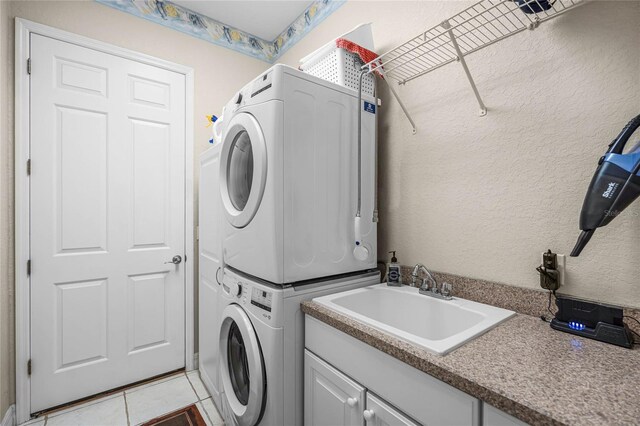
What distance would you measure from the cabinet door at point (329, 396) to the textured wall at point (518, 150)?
28.6 inches

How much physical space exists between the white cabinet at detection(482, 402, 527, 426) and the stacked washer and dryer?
0.74 meters

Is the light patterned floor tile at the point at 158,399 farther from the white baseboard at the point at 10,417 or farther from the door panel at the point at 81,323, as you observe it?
the white baseboard at the point at 10,417

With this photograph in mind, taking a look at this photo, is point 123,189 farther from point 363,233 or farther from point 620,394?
point 620,394

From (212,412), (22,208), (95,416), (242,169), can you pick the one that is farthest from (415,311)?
(22,208)

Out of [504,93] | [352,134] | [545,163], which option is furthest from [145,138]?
[545,163]

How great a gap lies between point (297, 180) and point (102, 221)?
1.61 meters

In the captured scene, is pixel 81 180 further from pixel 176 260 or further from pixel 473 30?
pixel 473 30

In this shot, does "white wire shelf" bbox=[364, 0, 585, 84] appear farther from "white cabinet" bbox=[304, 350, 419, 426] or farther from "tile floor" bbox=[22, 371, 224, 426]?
"tile floor" bbox=[22, 371, 224, 426]

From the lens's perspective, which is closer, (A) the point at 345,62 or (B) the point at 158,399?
(A) the point at 345,62

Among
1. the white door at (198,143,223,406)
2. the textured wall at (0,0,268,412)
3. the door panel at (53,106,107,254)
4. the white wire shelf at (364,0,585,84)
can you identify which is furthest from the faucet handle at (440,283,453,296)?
the door panel at (53,106,107,254)

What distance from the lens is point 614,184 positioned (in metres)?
0.85

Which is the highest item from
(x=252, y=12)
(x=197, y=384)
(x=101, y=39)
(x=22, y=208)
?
(x=252, y=12)

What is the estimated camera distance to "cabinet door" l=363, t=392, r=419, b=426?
0.85m

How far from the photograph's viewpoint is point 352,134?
1.48 meters
